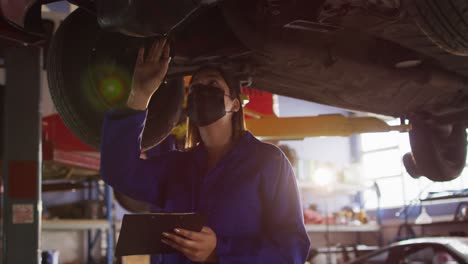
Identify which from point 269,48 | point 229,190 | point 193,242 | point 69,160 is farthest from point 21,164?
point 193,242

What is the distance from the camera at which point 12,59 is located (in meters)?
3.92

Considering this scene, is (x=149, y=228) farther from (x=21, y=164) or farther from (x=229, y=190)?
(x=21, y=164)

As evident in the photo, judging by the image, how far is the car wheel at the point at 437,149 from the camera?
3.20 m

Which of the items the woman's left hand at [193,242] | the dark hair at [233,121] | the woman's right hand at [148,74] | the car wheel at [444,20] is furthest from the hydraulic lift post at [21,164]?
the car wheel at [444,20]

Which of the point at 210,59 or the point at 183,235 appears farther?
the point at 210,59

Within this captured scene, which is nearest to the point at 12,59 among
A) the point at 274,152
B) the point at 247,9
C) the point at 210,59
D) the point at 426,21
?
the point at 210,59

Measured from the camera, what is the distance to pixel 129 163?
1.69 metres

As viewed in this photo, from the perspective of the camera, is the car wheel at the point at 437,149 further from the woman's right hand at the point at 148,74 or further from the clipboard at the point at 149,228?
the clipboard at the point at 149,228

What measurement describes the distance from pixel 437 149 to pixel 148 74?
2152mm

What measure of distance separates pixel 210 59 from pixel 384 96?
44.8 inches

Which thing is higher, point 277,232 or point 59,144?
point 59,144

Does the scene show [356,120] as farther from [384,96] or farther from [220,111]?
[220,111]

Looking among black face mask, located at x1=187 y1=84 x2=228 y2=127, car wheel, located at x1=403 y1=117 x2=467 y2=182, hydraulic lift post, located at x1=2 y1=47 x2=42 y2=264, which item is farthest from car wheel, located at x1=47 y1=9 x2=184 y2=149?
car wheel, located at x1=403 y1=117 x2=467 y2=182

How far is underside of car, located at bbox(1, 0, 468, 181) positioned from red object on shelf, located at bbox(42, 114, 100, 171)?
2676 millimetres
